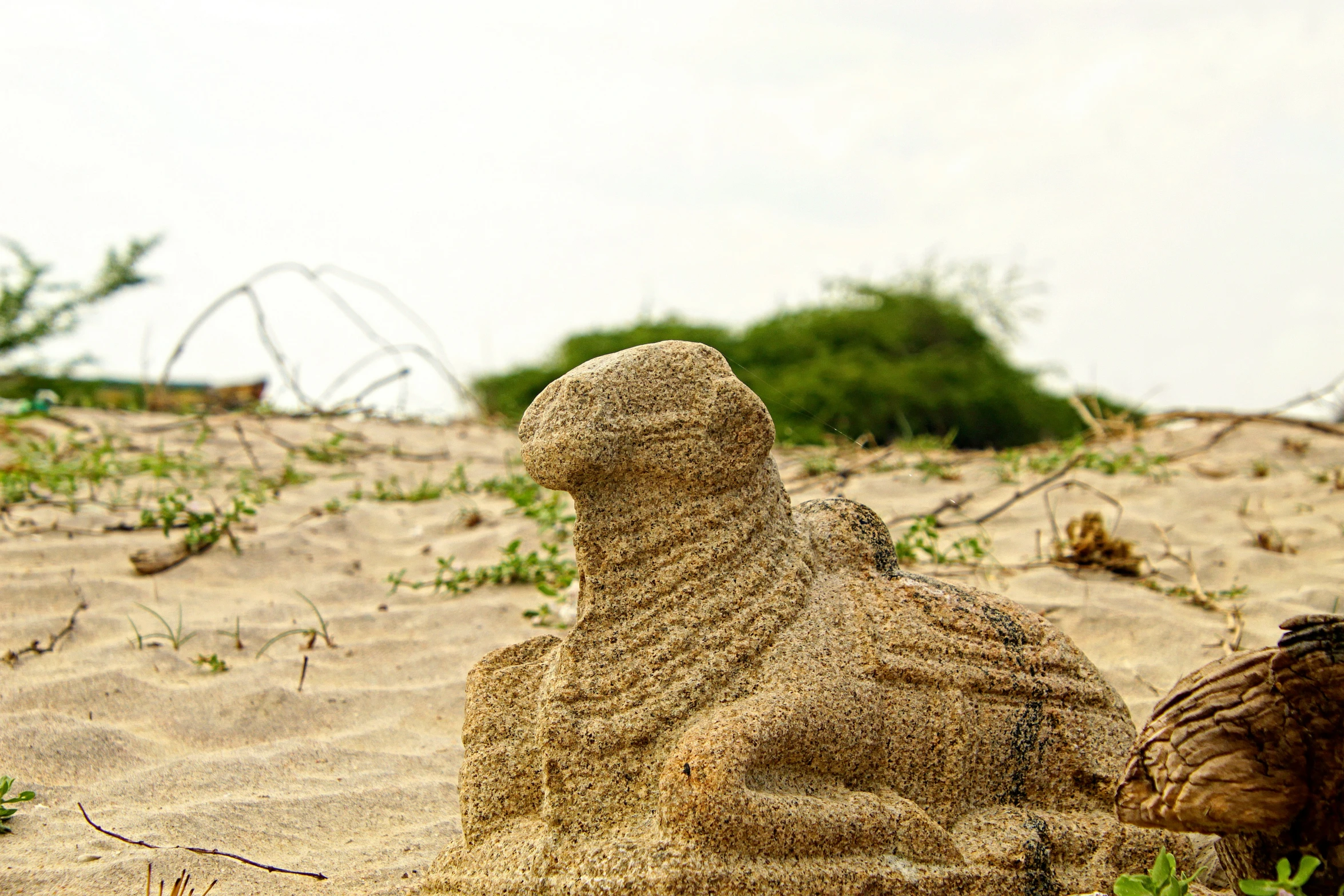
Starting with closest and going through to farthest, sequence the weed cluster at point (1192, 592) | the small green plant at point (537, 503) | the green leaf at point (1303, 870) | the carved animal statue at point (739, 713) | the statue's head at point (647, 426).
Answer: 1. the green leaf at point (1303, 870)
2. the carved animal statue at point (739, 713)
3. the statue's head at point (647, 426)
4. the weed cluster at point (1192, 592)
5. the small green plant at point (537, 503)

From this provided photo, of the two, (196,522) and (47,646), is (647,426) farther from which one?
(196,522)

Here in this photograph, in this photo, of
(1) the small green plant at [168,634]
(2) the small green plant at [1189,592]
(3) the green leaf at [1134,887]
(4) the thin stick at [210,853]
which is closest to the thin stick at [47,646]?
(1) the small green plant at [168,634]

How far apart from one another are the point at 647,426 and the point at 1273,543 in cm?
396

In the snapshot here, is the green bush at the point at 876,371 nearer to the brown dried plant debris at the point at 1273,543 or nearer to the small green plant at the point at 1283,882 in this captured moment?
the brown dried plant debris at the point at 1273,543

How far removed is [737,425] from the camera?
2.30 m

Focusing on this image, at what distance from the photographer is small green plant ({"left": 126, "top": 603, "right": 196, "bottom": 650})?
3822mm

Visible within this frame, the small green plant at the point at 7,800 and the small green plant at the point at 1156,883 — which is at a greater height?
the small green plant at the point at 1156,883

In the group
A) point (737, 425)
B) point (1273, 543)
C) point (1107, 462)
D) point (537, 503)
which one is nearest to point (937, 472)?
point (1107, 462)

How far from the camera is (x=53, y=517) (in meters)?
5.10

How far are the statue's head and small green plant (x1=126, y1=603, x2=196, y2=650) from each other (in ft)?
7.01

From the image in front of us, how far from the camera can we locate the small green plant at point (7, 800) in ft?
8.82

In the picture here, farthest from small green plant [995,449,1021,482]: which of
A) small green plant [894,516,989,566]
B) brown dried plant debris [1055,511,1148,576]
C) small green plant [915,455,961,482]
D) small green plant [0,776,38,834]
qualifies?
small green plant [0,776,38,834]

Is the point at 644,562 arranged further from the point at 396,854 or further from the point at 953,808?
A: the point at 396,854

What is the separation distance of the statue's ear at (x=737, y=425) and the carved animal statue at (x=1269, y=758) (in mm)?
948
